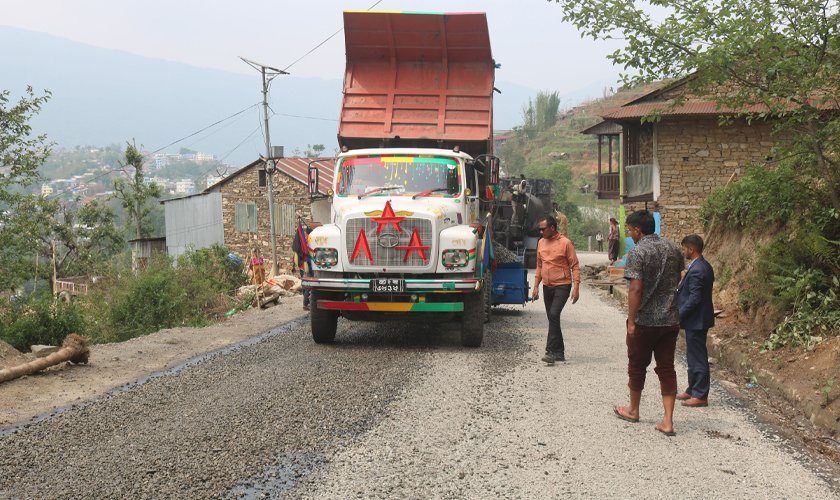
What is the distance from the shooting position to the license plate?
994 cm

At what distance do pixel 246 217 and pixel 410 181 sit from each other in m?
26.5

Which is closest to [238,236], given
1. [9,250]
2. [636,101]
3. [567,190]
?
[9,250]

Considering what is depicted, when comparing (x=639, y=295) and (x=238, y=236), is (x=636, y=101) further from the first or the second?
(x=639, y=295)

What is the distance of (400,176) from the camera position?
11.0m

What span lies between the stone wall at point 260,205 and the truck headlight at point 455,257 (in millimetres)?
24289

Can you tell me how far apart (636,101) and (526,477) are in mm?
23982

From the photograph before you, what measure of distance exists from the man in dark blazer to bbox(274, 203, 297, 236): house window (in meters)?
27.8

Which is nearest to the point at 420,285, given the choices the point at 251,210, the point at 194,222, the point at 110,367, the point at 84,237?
the point at 110,367

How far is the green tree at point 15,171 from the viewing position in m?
20.7

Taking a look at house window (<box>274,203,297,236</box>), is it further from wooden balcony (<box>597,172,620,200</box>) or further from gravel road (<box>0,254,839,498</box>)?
gravel road (<box>0,254,839,498</box>)

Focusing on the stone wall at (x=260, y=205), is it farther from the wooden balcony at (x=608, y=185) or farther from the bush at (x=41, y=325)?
the bush at (x=41, y=325)

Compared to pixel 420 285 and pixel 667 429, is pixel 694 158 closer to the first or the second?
pixel 420 285

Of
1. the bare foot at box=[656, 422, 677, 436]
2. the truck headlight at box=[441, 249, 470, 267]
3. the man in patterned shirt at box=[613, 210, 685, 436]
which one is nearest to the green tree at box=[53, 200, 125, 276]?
the truck headlight at box=[441, 249, 470, 267]

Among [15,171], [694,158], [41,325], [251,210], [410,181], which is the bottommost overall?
[41,325]
